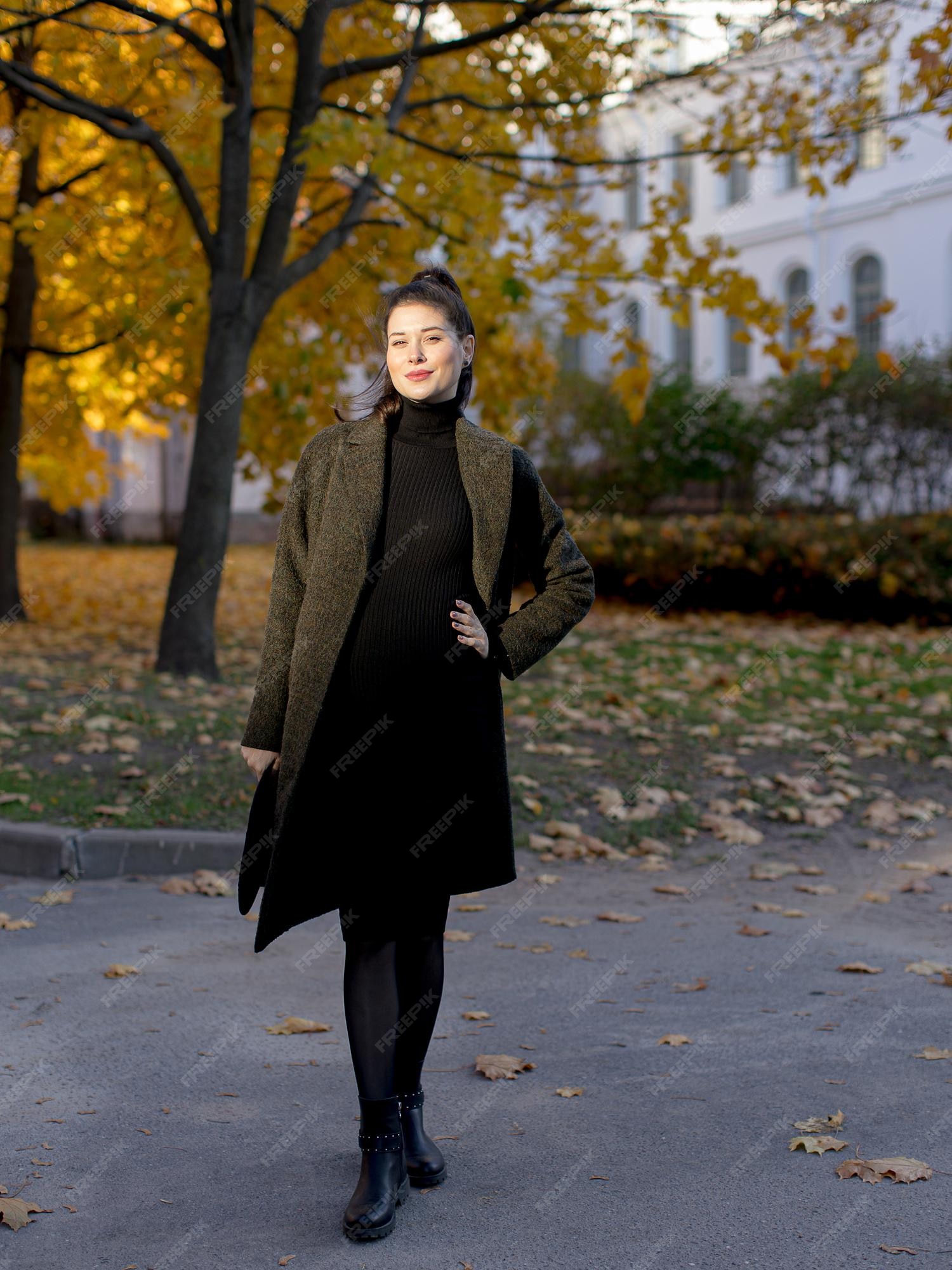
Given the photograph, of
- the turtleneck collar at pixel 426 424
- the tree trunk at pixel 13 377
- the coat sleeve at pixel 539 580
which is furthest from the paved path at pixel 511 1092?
the tree trunk at pixel 13 377

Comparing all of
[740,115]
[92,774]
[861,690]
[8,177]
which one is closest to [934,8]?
[740,115]

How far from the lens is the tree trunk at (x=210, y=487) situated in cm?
900

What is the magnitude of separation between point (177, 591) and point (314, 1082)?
5.93 metres

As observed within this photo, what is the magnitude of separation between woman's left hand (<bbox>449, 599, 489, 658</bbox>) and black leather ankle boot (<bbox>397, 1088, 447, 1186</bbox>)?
1.11 m

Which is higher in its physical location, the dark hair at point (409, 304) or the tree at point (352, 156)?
the tree at point (352, 156)

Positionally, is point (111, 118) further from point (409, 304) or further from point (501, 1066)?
point (501, 1066)

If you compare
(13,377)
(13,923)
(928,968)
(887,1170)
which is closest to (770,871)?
(928,968)

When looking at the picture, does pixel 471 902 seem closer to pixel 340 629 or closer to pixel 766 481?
pixel 340 629

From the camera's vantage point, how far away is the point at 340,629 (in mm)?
2912

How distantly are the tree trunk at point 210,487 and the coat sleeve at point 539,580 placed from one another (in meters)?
6.12

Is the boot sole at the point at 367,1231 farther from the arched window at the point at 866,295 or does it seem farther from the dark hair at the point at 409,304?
the arched window at the point at 866,295

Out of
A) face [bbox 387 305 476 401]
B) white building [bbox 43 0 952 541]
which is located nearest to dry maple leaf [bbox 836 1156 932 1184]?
face [bbox 387 305 476 401]

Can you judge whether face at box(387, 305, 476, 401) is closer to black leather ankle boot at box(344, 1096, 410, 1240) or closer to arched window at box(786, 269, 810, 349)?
black leather ankle boot at box(344, 1096, 410, 1240)

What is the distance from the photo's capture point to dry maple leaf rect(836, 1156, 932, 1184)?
298 cm
